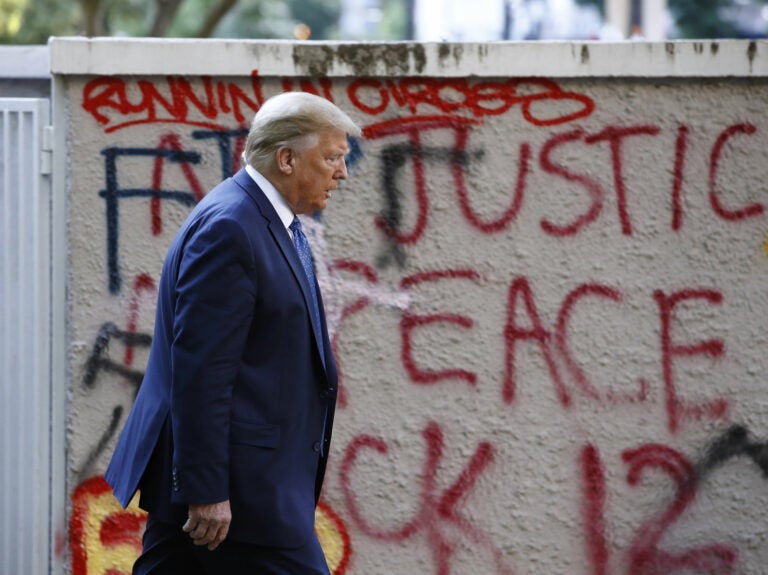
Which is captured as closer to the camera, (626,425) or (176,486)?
(176,486)

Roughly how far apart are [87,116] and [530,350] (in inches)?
65.7

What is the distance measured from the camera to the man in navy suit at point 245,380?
268cm

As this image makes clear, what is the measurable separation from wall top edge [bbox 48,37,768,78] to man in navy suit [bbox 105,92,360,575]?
911mm

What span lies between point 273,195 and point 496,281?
1.19 metres

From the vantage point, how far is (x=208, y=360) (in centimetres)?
267

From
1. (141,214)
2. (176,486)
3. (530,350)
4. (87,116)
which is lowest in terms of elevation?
(176,486)

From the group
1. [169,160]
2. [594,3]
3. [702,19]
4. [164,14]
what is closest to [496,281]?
[169,160]

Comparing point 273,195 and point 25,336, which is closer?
point 273,195

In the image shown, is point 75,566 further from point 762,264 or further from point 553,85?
point 762,264

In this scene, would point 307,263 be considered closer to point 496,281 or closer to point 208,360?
point 208,360

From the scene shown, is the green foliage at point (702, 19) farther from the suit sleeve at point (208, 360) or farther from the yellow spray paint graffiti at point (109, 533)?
the suit sleeve at point (208, 360)

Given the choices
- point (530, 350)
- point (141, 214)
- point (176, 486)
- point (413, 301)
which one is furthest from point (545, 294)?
point (176, 486)

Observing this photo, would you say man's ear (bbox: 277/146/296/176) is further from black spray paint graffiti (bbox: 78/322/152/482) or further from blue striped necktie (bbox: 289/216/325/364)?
black spray paint graffiti (bbox: 78/322/152/482)

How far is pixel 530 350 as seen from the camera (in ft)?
12.8
